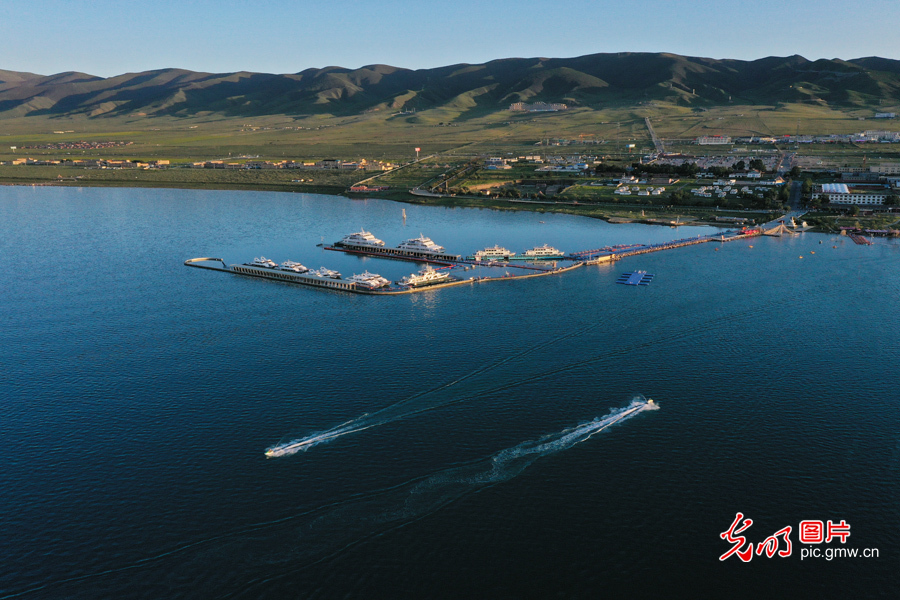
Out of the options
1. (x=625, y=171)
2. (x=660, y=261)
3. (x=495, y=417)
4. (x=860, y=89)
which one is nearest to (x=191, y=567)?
(x=495, y=417)

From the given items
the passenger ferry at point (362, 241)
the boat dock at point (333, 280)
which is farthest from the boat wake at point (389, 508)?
the passenger ferry at point (362, 241)

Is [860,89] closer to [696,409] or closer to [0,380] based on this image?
[696,409]

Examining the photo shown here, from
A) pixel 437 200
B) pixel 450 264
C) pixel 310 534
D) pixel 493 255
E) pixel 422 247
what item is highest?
pixel 437 200

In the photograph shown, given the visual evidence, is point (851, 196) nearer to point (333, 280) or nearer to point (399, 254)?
point (399, 254)

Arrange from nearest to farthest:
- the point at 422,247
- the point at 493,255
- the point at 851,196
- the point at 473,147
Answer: the point at 493,255 → the point at 422,247 → the point at 851,196 → the point at 473,147

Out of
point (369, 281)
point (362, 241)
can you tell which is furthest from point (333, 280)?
point (362, 241)

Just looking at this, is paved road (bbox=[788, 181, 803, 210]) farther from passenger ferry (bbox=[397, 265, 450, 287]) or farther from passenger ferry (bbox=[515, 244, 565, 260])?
passenger ferry (bbox=[397, 265, 450, 287])
